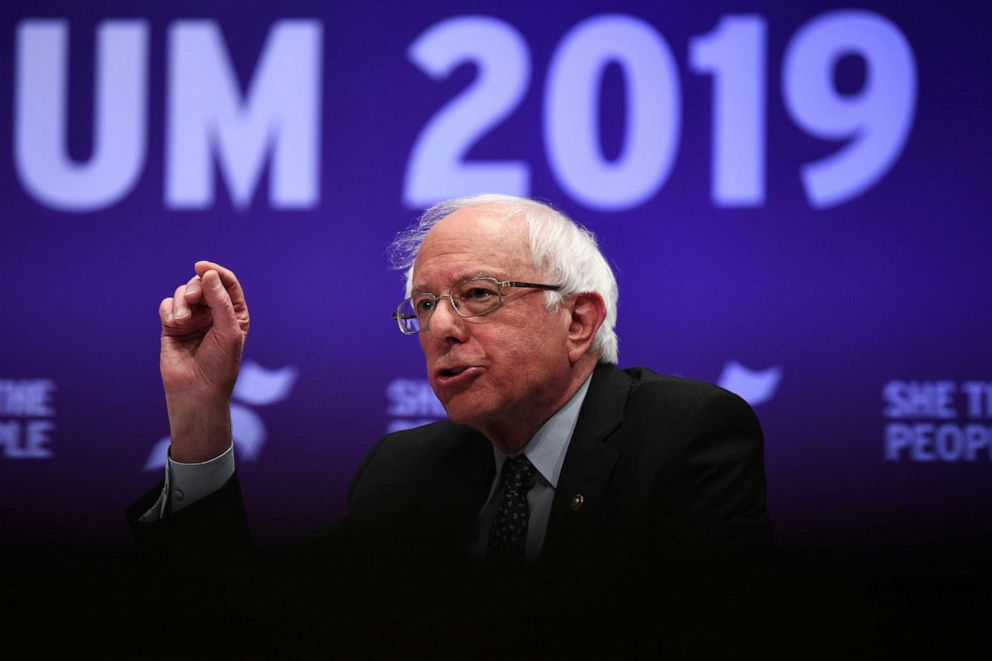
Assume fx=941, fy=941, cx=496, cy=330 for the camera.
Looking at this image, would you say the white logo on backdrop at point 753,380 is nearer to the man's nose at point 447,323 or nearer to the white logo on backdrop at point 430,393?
the white logo on backdrop at point 430,393

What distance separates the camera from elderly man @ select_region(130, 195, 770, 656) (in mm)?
1663

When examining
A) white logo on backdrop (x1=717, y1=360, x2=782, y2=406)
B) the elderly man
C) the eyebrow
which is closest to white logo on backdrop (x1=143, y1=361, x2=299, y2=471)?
the elderly man

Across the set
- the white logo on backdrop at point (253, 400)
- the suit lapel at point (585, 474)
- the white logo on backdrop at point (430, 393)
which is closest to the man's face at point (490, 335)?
the suit lapel at point (585, 474)

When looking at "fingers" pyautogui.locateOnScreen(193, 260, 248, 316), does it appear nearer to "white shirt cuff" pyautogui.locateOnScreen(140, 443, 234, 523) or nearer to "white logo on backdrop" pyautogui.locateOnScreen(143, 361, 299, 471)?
"white shirt cuff" pyautogui.locateOnScreen(140, 443, 234, 523)

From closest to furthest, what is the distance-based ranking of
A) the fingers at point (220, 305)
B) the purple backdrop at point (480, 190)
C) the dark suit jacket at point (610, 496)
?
the dark suit jacket at point (610, 496) < the fingers at point (220, 305) < the purple backdrop at point (480, 190)

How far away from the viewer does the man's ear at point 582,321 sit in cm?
196

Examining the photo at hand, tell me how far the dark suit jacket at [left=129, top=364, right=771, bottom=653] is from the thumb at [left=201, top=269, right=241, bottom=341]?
0.93ft

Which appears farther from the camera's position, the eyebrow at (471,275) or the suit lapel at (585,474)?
the eyebrow at (471,275)

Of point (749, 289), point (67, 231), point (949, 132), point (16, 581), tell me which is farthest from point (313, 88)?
point (16, 581)

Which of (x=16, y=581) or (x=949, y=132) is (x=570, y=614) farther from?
(x=949, y=132)

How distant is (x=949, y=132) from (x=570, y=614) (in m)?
3.17

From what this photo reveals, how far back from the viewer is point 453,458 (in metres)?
2.02

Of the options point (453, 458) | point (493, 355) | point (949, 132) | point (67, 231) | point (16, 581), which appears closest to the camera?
point (16, 581)

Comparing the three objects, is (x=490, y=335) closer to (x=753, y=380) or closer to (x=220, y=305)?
(x=220, y=305)
